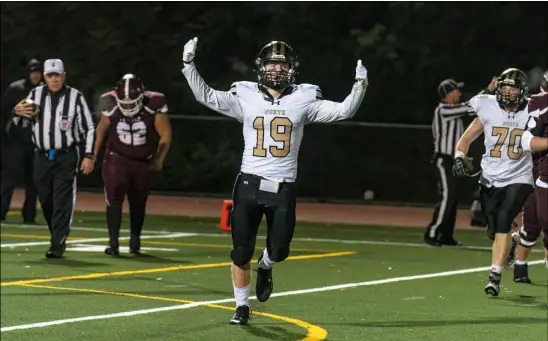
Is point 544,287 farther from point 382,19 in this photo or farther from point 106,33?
point 106,33

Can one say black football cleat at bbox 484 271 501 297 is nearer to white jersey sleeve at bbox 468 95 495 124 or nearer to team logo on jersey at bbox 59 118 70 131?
white jersey sleeve at bbox 468 95 495 124

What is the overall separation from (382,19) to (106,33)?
17.5 ft

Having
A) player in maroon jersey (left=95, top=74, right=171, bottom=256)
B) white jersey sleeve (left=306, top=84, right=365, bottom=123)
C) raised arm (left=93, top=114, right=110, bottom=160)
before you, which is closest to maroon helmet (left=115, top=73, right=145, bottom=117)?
player in maroon jersey (left=95, top=74, right=171, bottom=256)

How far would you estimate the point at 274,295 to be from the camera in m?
12.3

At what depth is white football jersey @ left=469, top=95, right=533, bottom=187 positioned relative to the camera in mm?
12742

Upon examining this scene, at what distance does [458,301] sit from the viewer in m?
12.2

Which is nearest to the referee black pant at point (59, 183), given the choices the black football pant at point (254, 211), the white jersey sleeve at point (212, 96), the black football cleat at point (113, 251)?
the black football cleat at point (113, 251)

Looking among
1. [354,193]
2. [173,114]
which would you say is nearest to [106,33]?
[173,114]

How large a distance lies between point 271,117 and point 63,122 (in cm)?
510

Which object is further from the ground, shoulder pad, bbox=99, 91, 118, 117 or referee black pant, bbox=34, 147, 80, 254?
shoulder pad, bbox=99, 91, 118, 117

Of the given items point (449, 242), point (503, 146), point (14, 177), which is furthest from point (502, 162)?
point (14, 177)

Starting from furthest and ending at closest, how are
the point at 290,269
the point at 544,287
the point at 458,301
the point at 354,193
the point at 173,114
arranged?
the point at 173,114
the point at 354,193
the point at 290,269
the point at 544,287
the point at 458,301

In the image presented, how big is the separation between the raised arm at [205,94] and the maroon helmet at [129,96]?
4901 mm

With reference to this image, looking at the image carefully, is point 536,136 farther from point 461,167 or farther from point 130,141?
point 130,141
